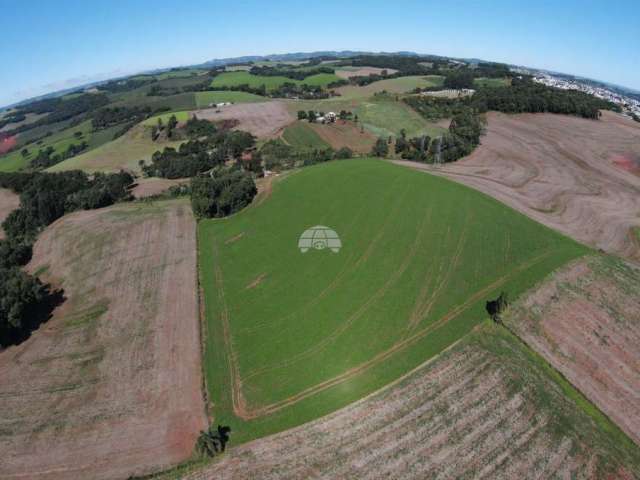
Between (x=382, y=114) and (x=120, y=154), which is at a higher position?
(x=382, y=114)

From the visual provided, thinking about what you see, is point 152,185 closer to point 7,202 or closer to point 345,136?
point 7,202

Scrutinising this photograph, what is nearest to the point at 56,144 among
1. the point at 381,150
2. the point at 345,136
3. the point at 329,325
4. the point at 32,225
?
the point at 32,225

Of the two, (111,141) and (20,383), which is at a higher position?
(111,141)

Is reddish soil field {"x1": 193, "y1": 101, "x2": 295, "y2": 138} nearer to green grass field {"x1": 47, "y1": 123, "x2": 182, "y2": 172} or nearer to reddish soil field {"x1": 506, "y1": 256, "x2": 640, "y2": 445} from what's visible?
green grass field {"x1": 47, "y1": 123, "x2": 182, "y2": 172}

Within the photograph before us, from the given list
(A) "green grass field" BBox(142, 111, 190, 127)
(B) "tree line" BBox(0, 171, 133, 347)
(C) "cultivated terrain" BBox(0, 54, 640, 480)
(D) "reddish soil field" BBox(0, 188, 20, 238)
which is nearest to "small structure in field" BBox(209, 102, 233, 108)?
(A) "green grass field" BBox(142, 111, 190, 127)

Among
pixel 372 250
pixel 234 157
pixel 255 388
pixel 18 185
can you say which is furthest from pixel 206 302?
pixel 18 185

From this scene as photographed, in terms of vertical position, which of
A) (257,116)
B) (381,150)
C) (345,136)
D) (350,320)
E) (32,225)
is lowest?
(350,320)

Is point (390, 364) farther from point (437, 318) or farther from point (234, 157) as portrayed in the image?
point (234, 157)
